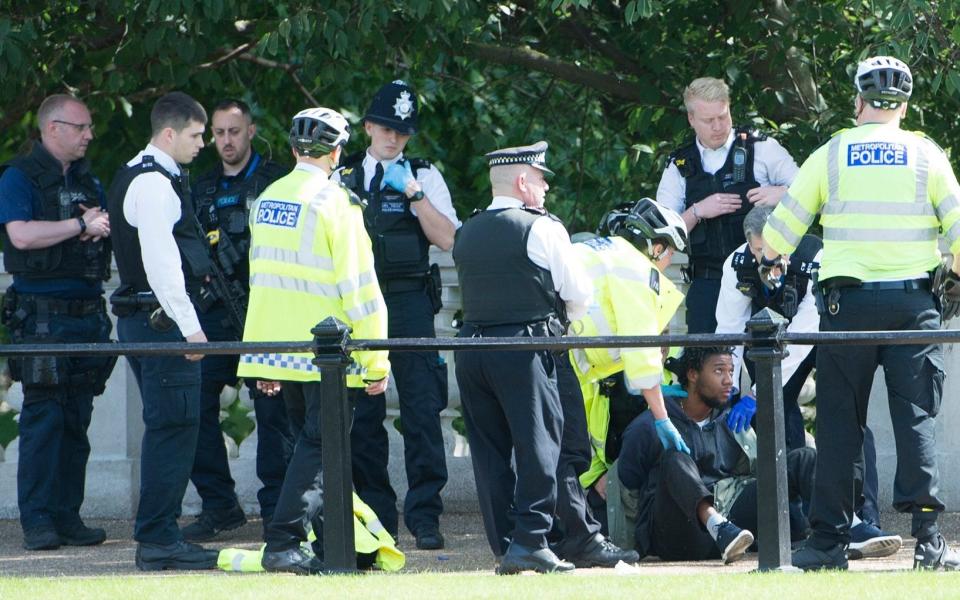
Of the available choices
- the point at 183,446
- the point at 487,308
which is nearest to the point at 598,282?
the point at 487,308

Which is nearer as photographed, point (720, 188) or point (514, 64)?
point (720, 188)

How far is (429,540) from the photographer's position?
26.7ft

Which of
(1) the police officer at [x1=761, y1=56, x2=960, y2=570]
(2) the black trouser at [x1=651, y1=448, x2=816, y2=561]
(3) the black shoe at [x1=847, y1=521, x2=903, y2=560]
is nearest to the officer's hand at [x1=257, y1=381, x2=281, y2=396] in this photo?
(2) the black trouser at [x1=651, y1=448, x2=816, y2=561]

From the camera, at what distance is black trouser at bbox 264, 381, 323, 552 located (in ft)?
23.0

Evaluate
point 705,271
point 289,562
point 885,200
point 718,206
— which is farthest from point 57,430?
point 885,200

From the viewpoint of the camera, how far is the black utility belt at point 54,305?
331 inches

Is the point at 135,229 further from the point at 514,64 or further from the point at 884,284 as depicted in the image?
the point at 514,64

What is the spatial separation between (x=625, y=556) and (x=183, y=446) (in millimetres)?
1972

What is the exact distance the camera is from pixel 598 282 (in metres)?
7.37

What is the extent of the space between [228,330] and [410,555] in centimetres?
151

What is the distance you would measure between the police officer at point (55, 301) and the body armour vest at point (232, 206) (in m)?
0.53

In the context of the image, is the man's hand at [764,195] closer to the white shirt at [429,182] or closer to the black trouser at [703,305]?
the black trouser at [703,305]

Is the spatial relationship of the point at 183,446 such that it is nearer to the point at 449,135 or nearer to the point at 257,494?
the point at 257,494

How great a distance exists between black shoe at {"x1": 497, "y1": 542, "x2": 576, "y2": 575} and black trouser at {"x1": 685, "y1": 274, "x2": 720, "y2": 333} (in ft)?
6.84
